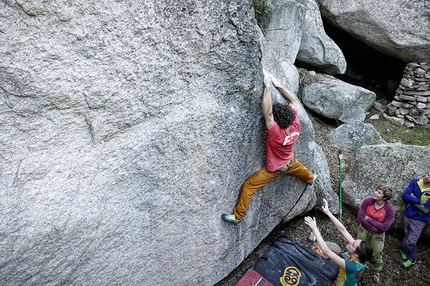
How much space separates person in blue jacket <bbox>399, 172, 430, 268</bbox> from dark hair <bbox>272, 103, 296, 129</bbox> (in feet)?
7.84

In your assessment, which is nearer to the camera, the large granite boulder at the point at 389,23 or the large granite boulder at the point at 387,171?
the large granite boulder at the point at 387,171

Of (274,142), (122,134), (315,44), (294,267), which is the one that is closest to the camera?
(122,134)

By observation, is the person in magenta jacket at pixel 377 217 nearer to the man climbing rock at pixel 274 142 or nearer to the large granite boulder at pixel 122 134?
the man climbing rock at pixel 274 142

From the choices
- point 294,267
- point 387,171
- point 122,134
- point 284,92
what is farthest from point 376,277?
point 122,134

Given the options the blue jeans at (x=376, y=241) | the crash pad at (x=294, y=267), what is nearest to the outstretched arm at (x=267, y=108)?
the crash pad at (x=294, y=267)

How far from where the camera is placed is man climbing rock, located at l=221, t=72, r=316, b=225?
373 centimetres

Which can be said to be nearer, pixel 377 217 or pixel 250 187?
pixel 250 187

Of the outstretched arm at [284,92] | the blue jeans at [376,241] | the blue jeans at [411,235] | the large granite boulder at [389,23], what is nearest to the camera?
the outstretched arm at [284,92]

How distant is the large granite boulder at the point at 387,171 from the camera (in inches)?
212

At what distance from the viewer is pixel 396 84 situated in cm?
1178

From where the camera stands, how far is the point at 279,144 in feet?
12.7

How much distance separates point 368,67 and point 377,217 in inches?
367

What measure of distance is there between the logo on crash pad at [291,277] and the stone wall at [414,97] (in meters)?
7.30

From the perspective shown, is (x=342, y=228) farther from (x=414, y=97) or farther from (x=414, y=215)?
(x=414, y=97)
